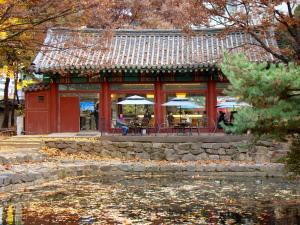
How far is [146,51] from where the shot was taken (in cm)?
2773

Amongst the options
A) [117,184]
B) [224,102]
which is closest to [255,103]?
[117,184]

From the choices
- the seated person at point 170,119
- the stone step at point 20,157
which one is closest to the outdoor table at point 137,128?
the seated person at point 170,119

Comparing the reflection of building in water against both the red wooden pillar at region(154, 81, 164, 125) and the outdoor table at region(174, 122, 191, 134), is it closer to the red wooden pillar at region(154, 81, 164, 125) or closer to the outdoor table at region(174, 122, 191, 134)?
the outdoor table at region(174, 122, 191, 134)

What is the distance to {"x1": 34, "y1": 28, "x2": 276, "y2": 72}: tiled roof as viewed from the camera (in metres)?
25.5

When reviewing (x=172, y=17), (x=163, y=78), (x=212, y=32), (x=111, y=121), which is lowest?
(x=111, y=121)

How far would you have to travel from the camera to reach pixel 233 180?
1728cm

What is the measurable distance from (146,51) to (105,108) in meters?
4.08

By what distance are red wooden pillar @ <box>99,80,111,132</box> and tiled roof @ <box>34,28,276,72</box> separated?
1.57 metres

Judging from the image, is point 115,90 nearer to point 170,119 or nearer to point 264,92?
point 170,119

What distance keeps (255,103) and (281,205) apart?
257 inches

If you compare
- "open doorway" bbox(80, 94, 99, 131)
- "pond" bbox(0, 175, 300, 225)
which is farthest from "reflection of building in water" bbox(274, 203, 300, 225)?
"open doorway" bbox(80, 94, 99, 131)

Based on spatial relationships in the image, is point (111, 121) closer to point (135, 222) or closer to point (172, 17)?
point (172, 17)

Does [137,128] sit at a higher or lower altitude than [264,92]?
lower

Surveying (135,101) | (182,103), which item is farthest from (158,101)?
(182,103)
